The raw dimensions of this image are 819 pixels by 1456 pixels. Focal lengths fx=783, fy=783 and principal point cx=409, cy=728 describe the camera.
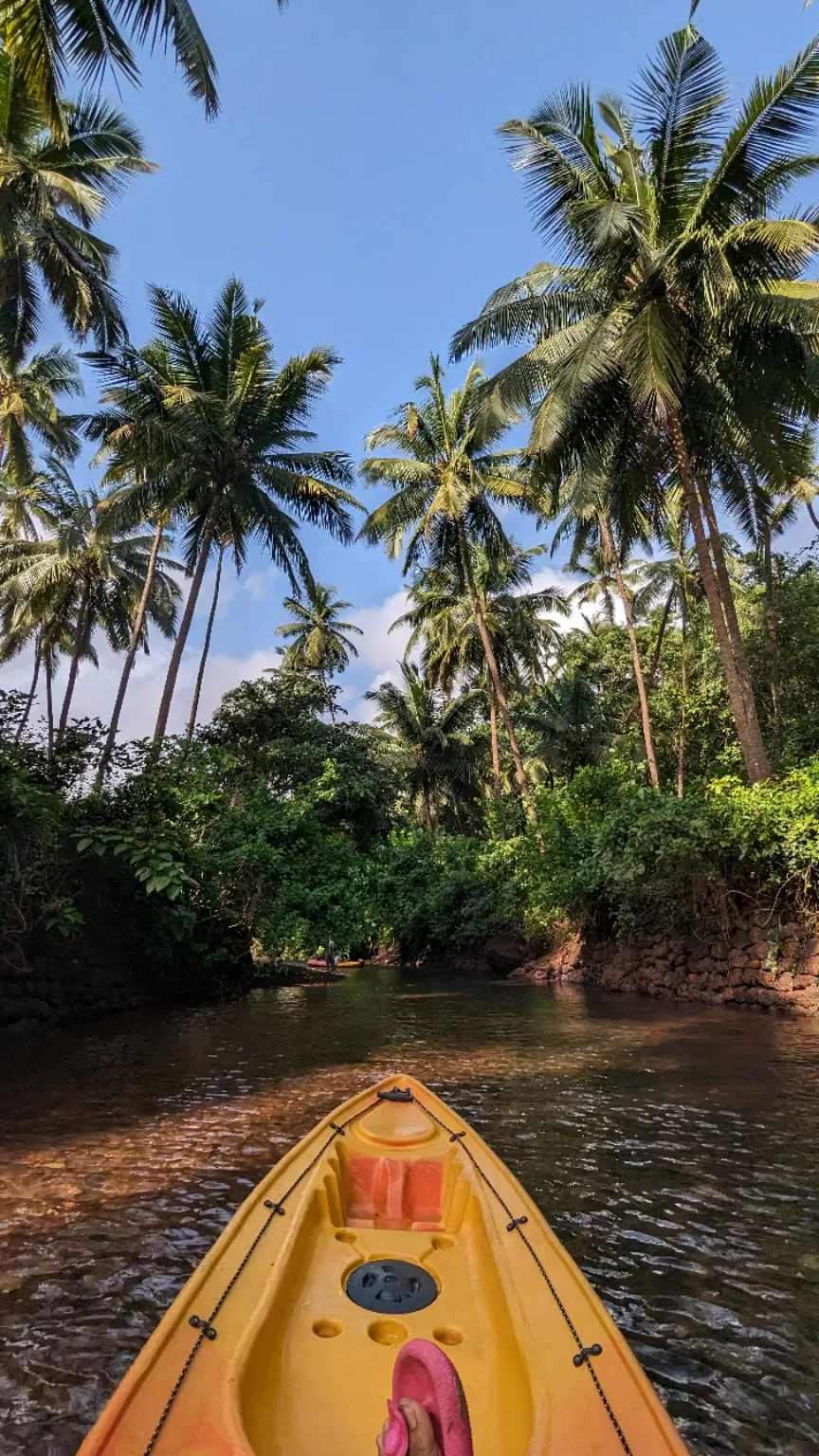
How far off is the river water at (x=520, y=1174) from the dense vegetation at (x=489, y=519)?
335 centimetres

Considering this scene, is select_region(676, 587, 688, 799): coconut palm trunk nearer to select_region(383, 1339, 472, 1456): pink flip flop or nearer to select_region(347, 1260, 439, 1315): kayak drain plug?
select_region(347, 1260, 439, 1315): kayak drain plug

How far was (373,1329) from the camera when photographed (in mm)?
3143

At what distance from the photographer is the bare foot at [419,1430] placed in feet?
6.21

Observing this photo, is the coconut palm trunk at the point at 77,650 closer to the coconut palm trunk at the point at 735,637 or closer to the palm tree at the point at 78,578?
the palm tree at the point at 78,578

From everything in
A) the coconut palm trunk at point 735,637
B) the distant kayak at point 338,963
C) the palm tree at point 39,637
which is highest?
the palm tree at point 39,637

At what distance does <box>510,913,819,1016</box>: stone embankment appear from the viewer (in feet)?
44.1

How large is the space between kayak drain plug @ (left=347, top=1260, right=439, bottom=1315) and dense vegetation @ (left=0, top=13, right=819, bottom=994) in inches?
321

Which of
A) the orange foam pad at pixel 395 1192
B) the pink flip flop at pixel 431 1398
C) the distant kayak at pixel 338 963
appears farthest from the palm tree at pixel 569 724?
A: the pink flip flop at pixel 431 1398

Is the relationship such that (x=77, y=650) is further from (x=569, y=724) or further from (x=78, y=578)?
(x=569, y=724)

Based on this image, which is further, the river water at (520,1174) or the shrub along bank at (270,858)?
the shrub along bank at (270,858)

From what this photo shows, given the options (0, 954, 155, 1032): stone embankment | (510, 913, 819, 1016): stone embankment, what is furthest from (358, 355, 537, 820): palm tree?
(0, 954, 155, 1032): stone embankment

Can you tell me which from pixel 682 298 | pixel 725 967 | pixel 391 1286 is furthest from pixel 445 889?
pixel 391 1286

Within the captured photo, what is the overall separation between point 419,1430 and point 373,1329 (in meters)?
1.43

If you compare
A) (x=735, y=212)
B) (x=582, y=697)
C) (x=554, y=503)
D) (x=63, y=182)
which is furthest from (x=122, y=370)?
(x=582, y=697)
